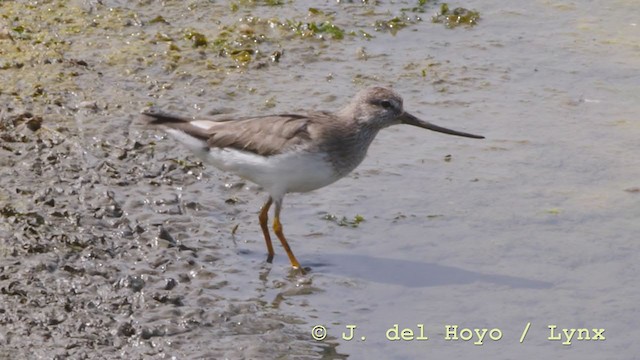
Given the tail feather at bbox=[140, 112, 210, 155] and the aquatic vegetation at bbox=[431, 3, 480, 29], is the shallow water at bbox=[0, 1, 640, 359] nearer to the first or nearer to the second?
the aquatic vegetation at bbox=[431, 3, 480, 29]

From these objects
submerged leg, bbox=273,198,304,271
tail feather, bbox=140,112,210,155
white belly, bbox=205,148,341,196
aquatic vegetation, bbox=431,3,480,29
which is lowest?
submerged leg, bbox=273,198,304,271

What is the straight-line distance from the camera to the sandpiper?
27.7 feet

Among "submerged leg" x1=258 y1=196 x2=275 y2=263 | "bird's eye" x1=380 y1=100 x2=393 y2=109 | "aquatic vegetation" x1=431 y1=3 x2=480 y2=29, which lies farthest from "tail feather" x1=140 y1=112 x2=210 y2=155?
"aquatic vegetation" x1=431 y1=3 x2=480 y2=29

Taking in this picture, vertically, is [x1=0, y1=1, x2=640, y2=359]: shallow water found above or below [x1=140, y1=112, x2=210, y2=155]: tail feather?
below

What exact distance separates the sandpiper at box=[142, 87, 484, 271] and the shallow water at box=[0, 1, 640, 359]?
0.55 m

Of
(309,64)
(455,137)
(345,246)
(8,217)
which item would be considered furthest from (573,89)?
(8,217)

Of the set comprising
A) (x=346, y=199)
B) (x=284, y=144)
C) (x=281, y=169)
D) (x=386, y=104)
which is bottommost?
(x=346, y=199)

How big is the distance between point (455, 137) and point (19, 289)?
4.37 meters

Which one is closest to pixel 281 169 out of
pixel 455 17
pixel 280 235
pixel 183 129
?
pixel 280 235

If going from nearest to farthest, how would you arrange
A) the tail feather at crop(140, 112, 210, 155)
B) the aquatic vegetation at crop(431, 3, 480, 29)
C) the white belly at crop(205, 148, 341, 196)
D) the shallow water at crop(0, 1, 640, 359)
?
the shallow water at crop(0, 1, 640, 359)
the white belly at crop(205, 148, 341, 196)
the tail feather at crop(140, 112, 210, 155)
the aquatic vegetation at crop(431, 3, 480, 29)

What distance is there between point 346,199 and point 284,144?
116 cm

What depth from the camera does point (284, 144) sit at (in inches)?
333

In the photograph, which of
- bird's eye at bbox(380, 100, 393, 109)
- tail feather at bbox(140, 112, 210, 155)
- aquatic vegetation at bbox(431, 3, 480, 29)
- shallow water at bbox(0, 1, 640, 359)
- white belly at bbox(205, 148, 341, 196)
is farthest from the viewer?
aquatic vegetation at bbox(431, 3, 480, 29)

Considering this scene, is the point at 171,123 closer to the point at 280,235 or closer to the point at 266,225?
the point at 266,225
